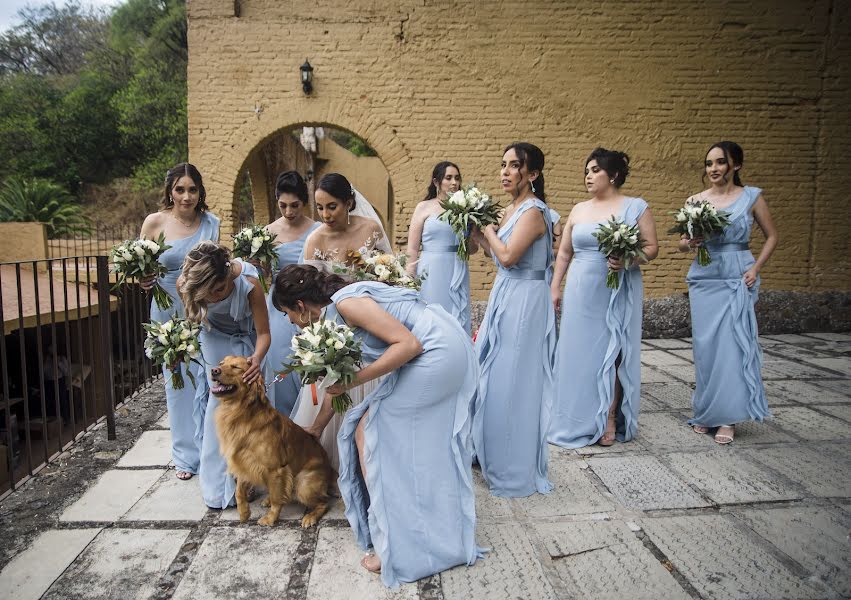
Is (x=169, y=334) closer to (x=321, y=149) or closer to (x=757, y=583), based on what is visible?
(x=757, y=583)

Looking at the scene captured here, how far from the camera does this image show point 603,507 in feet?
12.1

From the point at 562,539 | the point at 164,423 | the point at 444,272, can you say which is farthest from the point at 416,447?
the point at 164,423

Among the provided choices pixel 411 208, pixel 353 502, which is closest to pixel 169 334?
pixel 353 502

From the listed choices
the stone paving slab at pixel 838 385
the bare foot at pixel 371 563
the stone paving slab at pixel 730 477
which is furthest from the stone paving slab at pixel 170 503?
the stone paving slab at pixel 838 385

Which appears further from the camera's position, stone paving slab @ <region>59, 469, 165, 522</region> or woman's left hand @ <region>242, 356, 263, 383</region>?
stone paving slab @ <region>59, 469, 165, 522</region>

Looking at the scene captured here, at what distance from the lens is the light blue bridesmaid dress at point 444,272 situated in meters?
5.59

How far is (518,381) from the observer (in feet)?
12.7

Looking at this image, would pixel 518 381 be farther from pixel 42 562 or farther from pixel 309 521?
pixel 42 562

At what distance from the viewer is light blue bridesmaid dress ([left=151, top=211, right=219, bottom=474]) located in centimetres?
417

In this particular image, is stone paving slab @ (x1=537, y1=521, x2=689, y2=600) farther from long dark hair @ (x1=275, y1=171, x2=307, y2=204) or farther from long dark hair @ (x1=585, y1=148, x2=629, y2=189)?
long dark hair @ (x1=275, y1=171, x2=307, y2=204)

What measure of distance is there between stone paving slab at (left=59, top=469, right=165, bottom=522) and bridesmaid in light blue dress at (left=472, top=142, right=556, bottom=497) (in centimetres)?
232

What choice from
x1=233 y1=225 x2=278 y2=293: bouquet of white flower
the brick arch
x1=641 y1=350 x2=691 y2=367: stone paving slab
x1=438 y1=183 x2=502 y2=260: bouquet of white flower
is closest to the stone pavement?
x1=233 y1=225 x2=278 y2=293: bouquet of white flower

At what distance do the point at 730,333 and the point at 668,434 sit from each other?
1.00 metres

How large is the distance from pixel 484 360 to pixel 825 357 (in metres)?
6.48
